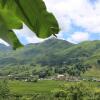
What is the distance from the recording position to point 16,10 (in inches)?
43.0

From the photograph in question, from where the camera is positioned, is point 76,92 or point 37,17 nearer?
point 37,17

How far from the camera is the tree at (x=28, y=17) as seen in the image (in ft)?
3.45

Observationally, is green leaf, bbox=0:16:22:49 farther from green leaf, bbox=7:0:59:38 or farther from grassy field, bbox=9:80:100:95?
grassy field, bbox=9:80:100:95

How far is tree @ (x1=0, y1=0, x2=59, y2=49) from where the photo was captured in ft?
3.45

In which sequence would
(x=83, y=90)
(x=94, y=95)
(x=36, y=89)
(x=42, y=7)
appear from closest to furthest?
(x=42, y=7) → (x=83, y=90) → (x=94, y=95) → (x=36, y=89)

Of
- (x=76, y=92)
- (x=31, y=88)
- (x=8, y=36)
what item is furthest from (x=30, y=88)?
(x=8, y=36)

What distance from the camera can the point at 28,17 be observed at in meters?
1.09

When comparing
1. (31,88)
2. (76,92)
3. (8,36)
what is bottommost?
(8,36)

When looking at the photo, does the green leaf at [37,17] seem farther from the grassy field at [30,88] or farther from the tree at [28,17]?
the grassy field at [30,88]

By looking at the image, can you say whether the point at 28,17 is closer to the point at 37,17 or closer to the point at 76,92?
the point at 37,17

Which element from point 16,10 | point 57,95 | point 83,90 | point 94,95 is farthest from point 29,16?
point 57,95

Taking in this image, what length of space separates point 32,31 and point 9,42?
9 centimetres

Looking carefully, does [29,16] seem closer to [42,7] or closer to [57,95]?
[42,7]

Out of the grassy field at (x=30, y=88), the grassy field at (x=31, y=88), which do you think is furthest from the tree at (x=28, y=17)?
the grassy field at (x=30, y=88)
